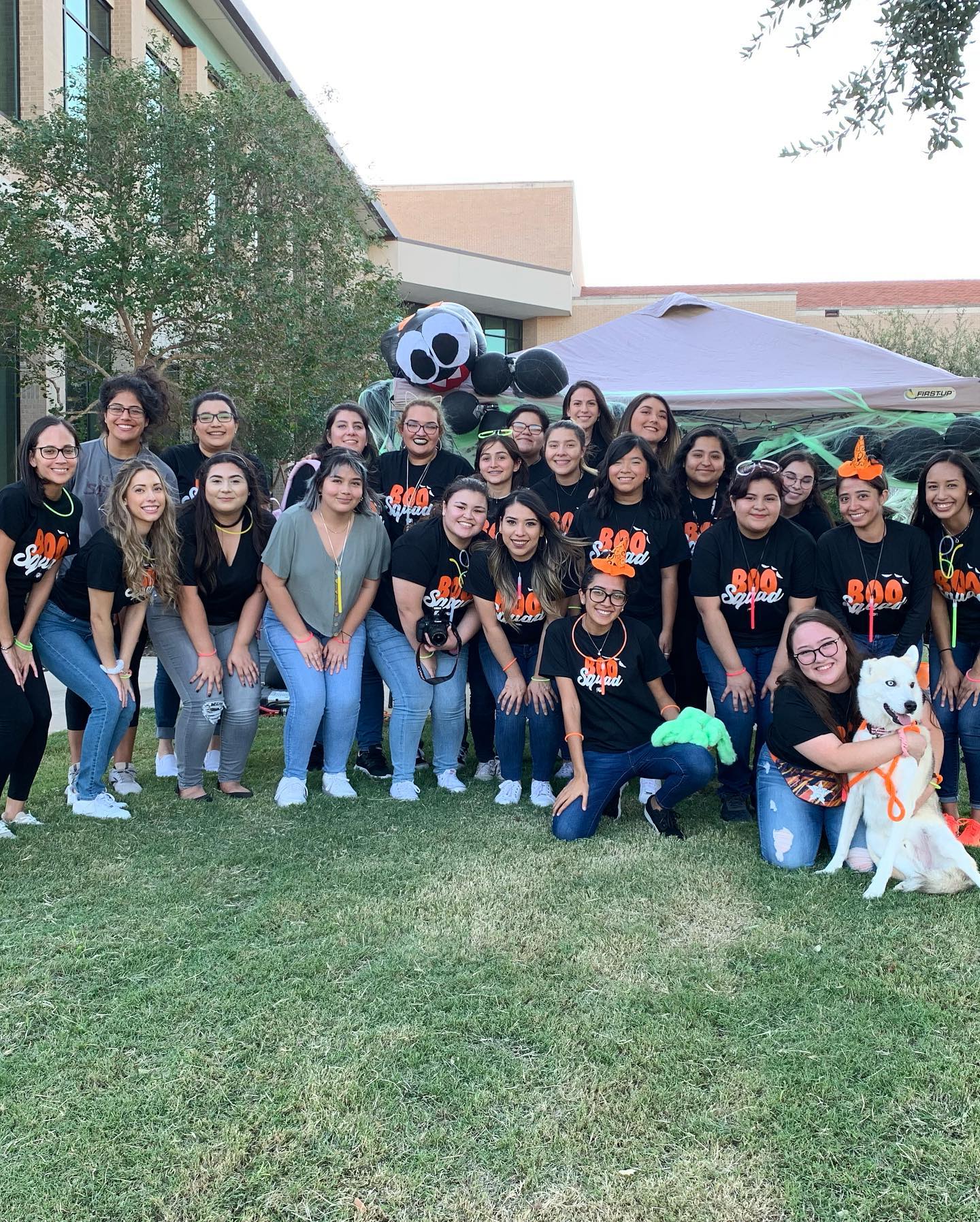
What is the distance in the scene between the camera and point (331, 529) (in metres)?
4.71

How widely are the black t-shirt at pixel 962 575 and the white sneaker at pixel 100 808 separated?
140 inches

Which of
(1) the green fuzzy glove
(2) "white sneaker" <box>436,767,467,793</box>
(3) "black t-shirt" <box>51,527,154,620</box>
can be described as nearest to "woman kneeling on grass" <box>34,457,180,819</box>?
(3) "black t-shirt" <box>51,527,154,620</box>

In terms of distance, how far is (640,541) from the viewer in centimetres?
460

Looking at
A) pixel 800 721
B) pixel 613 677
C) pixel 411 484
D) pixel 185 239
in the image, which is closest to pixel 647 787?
pixel 613 677

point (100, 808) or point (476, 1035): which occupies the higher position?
point (100, 808)

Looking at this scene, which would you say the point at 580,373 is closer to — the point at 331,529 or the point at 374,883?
the point at 331,529

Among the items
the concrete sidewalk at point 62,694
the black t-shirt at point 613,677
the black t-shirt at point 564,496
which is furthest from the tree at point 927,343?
the black t-shirt at point 613,677

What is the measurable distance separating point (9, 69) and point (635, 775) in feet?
42.8

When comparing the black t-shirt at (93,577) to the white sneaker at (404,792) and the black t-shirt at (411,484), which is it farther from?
the white sneaker at (404,792)

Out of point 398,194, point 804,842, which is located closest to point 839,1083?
point 804,842

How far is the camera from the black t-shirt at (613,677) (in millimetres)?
4270

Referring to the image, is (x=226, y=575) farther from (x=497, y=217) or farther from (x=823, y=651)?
(x=497, y=217)

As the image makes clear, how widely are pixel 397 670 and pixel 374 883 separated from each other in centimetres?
145

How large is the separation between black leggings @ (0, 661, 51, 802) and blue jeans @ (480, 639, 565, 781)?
1.96 metres
